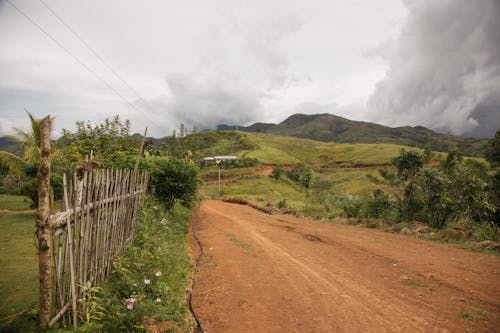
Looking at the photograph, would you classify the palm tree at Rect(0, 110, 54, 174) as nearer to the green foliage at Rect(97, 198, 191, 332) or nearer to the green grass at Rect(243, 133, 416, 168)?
the green foliage at Rect(97, 198, 191, 332)

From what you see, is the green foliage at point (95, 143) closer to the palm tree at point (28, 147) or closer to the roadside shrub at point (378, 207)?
the palm tree at point (28, 147)

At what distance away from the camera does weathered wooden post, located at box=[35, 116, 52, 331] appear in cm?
314

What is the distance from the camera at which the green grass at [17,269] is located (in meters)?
4.46

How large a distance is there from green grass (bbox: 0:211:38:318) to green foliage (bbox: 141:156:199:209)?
4.24 meters

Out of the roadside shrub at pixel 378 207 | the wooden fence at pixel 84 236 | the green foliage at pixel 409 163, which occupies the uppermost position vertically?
the green foliage at pixel 409 163

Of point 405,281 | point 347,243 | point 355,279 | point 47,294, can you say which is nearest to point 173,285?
point 47,294

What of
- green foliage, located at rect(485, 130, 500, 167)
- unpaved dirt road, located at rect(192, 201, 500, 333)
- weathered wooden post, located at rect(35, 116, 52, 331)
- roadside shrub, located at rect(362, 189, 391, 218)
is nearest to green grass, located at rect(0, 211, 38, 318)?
weathered wooden post, located at rect(35, 116, 52, 331)

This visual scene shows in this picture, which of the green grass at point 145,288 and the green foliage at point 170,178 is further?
the green foliage at point 170,178

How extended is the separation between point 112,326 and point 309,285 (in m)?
4.05

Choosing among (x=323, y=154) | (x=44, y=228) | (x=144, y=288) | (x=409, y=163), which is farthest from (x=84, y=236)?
(x=323, y=154)

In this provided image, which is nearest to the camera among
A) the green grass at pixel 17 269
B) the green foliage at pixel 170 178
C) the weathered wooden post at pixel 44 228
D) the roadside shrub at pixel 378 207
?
the weathered wooden post at pixel 44 228

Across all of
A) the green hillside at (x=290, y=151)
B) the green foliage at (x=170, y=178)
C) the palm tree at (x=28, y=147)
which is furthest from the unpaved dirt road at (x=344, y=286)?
the green hillside at (x=290, y=151)

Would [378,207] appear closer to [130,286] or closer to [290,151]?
[130,286]

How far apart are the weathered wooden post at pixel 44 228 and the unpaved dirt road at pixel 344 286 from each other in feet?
7.70
